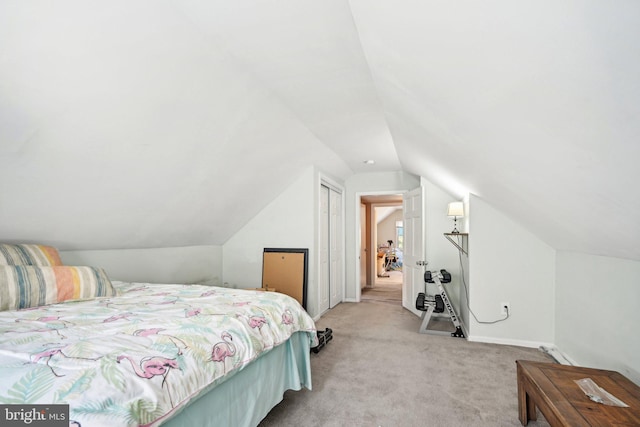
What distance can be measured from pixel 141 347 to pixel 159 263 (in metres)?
2.79

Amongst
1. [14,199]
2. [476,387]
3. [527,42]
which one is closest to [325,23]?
[527,42]

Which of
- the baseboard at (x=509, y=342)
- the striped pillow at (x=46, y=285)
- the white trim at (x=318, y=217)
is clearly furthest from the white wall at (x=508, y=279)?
the striped pillow at (x=46, y=285)

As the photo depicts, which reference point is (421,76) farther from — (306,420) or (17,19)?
(306,420)

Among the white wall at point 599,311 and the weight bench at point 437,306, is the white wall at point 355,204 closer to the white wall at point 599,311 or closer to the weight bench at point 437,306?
the weight bench at point 437,306

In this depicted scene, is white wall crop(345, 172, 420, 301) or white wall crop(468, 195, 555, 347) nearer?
white wall crop(468, 195, 555, 347)

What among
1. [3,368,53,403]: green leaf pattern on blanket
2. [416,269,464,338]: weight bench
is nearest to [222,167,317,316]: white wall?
[416,269,464,338]: weight bench

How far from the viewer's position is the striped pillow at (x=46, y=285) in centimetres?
204

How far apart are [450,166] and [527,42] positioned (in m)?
2.31

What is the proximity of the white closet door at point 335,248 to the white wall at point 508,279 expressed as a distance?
2.27 meters

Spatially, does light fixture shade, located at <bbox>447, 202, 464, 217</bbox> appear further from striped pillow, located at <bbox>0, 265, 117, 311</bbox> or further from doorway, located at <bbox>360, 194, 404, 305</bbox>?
striped pillow, located at <bbox>0, 265, 117, 311</bbox>

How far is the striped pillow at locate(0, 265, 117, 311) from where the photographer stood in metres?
2.04

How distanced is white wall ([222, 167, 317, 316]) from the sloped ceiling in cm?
124

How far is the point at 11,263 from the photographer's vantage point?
7.50 ft

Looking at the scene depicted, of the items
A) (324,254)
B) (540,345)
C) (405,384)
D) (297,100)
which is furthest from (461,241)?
(297,100)
